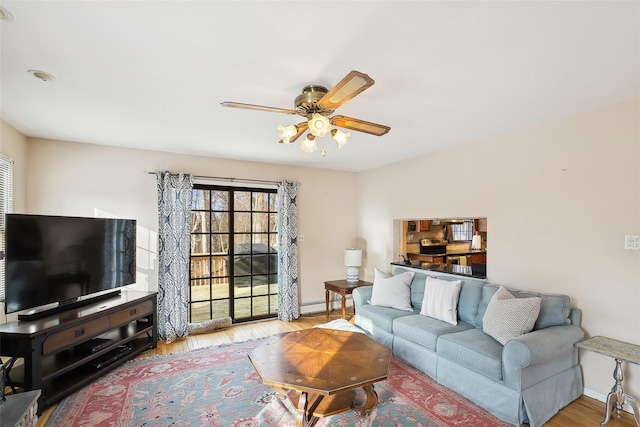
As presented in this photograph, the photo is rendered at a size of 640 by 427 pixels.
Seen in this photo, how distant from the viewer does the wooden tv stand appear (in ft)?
7.72

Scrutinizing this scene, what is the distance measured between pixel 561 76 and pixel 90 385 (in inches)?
178

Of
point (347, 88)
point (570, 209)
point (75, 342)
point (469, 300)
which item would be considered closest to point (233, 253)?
point (75, 342)

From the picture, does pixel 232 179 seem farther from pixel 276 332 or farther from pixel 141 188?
pixel 276 332

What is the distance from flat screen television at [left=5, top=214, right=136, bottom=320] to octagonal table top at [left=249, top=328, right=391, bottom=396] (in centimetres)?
193

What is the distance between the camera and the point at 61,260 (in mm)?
2887

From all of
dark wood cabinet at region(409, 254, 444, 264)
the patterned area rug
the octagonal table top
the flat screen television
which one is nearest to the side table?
the patterned area rug

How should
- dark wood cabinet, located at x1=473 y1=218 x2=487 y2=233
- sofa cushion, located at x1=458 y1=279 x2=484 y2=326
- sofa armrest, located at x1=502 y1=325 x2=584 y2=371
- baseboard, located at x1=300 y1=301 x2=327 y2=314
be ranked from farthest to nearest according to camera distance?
dark wood cabinet, located at x1=473 y1=218 x2=487 y2=233 < baseboard, located at x1=300 y1=301 x2=327 y2=314 < sofa cushion, located at x1=458 y1=279 x2=484 y2=326 < sofa armrest, located at x1=502 y1=325 x2=584 y2=371

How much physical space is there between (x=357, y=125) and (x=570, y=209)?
213 cm

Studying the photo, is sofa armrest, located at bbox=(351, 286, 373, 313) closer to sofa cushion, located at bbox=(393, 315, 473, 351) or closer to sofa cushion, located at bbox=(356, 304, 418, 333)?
sofa cushion, located at bbox=(356, 304, 418, 333)

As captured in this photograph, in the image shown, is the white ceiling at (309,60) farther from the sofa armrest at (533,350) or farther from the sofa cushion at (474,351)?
the sofa cushion at (474,351)

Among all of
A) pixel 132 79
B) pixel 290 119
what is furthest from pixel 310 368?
pixel 132 79

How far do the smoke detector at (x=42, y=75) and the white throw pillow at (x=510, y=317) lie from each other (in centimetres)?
390

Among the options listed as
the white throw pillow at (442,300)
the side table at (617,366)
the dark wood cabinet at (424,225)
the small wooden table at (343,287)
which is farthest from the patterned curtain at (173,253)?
the dark wood cabinet at (424,225)

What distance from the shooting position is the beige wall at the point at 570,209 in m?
2.47
